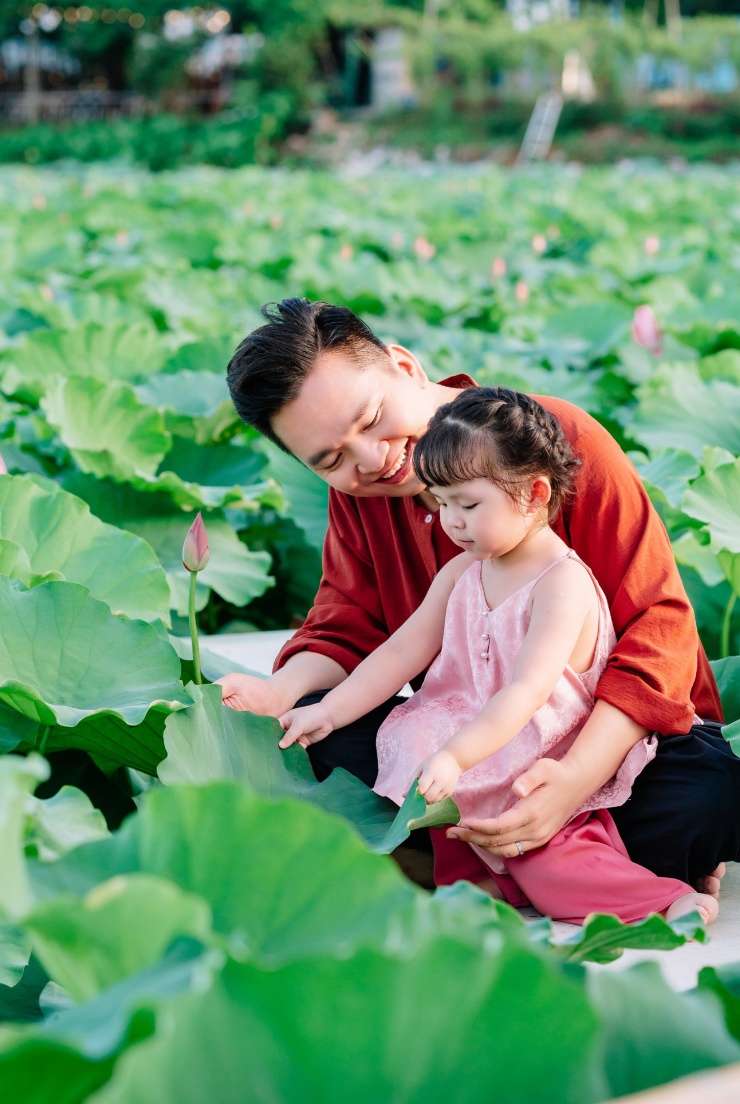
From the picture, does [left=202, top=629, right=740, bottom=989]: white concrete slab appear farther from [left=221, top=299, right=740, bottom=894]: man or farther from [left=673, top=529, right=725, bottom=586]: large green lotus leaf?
[left=673, top=529, right=725, bottom=586]: large green lotus leaf

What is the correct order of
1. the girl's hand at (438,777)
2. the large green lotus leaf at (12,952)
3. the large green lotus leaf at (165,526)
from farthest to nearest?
the large green lotus leaf at (165,526)
the girl's hand at (438,777)
the large green lotus leaf at (12,952)

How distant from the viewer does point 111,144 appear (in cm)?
2533

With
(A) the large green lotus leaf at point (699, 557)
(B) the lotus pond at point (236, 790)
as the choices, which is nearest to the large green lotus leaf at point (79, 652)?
(B) the lotus pond at point (236, 790)

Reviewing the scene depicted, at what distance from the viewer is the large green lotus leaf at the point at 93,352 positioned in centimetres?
359

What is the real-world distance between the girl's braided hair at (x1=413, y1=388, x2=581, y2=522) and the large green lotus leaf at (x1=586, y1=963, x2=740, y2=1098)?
80 cm

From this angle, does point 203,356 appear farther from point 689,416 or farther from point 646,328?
point 689,416

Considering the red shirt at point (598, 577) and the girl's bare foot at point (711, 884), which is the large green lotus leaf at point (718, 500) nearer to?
the red shirt at point (598, 577)

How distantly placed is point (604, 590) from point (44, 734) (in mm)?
765

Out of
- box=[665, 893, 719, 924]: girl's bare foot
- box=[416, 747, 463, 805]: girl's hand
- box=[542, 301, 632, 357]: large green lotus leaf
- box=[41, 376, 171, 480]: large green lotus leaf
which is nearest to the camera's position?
box=[416, 747, 463, 805]: girl's hand

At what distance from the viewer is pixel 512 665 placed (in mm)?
1751

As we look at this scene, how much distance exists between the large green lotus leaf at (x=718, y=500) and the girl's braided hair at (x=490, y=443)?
469mm

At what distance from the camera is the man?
5.70ft

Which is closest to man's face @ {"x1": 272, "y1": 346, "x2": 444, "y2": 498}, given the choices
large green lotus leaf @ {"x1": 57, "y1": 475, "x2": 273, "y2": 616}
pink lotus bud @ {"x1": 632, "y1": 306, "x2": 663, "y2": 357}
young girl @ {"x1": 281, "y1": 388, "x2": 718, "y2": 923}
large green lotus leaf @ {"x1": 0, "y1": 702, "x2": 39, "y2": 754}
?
young girl @ {"x1": 281, "y1": 388, "x2": 718, "y2": 923}

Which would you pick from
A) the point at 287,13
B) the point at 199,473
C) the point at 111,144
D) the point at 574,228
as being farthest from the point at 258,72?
the point at 199,473
